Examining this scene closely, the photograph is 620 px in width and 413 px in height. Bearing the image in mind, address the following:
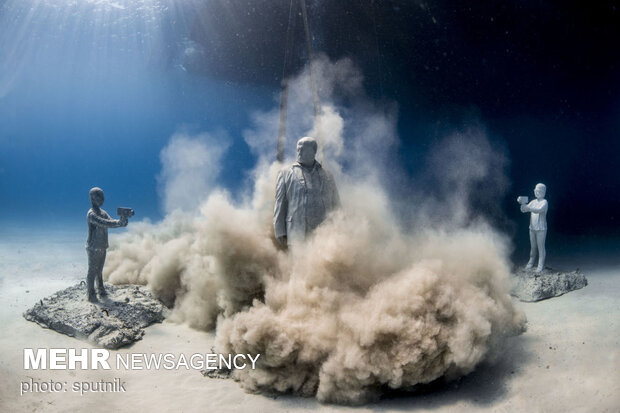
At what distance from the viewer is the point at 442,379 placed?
4.46 m

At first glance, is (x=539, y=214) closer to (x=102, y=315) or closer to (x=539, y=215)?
(x=539, y=215)

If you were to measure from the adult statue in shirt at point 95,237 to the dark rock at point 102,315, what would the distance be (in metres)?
0.37

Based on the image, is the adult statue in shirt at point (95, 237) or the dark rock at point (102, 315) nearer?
the dark rock at point (102, 315)

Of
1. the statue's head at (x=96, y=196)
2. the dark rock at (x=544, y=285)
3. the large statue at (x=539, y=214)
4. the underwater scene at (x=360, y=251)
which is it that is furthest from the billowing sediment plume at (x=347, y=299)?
the large statue at (x=539, y=214)

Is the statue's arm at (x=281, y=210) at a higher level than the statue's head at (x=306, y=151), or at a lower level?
lower

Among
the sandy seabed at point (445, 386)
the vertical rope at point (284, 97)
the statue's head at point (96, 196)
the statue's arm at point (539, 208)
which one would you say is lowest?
the sandy seabed at point (445, 386)

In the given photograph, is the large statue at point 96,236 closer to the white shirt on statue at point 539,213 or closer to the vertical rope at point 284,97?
the vertical rope at point 284,97

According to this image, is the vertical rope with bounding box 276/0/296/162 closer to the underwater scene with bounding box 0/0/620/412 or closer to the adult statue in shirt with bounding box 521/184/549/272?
the underwater scene with bounding box 0/0/620/412

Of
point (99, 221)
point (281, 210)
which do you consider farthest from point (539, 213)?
point (99, 221)

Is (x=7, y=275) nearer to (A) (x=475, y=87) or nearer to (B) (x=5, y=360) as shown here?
(B) (x=5, y=360)

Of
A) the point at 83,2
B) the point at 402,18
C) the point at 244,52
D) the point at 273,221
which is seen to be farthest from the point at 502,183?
the point at 83,2

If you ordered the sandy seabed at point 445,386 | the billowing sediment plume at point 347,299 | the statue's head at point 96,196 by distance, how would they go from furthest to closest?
1. the statue's head at point 96,196
2. the billowing sediment plume at point 347,299
3. the sandy seabed at point 445,386

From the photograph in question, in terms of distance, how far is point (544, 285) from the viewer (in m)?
8.41

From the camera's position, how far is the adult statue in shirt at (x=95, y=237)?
676 cm
